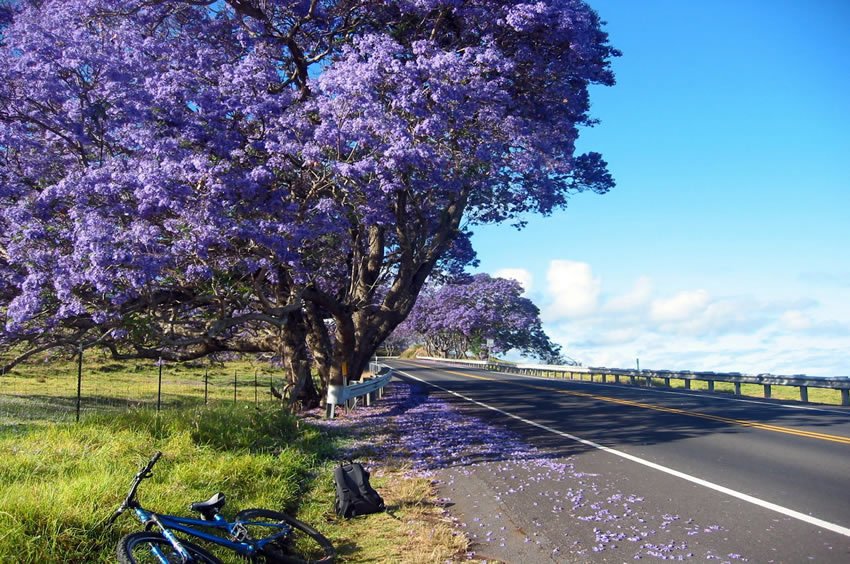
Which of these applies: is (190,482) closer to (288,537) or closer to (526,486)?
(288,537)

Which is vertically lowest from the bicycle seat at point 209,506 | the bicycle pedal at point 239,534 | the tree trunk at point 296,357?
the bicycle pedal at point 239,534

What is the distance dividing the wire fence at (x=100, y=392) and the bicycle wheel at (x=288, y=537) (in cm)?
884

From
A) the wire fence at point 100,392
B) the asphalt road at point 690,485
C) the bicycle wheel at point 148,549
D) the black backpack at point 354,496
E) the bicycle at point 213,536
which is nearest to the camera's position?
the bicycle wheel at point 148,549

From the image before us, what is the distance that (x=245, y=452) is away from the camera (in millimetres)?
9781

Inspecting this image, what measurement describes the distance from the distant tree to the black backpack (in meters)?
52.6

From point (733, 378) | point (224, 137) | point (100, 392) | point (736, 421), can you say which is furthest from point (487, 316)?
point (224, 137)

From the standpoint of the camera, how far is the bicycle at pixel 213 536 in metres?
4.76

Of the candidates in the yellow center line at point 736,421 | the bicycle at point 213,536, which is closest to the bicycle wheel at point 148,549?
the bicycle at point 213,536

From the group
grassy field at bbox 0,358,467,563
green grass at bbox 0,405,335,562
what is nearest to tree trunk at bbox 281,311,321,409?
grassy field at bbox 0,358,467,563

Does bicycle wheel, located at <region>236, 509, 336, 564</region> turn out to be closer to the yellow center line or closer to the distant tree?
the yellow center line

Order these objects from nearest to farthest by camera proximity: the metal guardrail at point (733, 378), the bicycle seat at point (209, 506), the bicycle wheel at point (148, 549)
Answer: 1. the bicycle wheel at point (148, 549)
2. the bicycle seat at point (209, 506)
3. the metal guardrail at point (733, 378)

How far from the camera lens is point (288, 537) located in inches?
250

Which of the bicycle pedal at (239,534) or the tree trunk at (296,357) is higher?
the tree trunk at (296,357)

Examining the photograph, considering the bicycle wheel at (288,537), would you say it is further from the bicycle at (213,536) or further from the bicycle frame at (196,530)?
the bicycle frame at (196,530)
